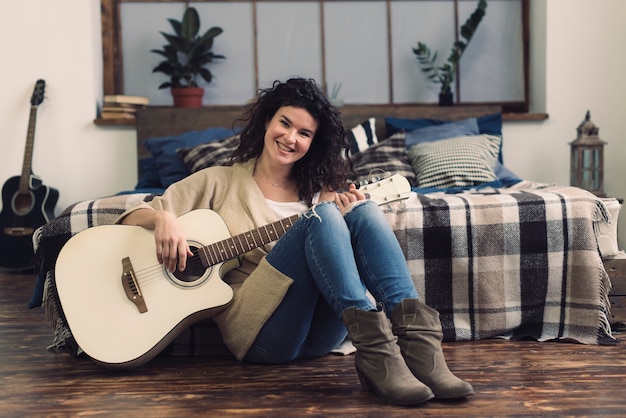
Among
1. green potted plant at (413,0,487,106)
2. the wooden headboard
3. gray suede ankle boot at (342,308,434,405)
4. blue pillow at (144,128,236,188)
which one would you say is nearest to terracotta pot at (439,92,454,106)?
green potted plant at (413,0,487,106)

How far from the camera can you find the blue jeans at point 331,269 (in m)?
1.74

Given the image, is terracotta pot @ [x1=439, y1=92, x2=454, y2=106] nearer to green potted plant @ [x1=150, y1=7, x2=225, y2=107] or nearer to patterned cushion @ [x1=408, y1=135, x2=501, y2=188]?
patterned cushion @ [x1=408, y1=135, x2=501, y2=188]

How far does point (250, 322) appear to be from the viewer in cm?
192

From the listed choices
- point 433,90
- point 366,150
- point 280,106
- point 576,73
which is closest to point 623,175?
point 576,73

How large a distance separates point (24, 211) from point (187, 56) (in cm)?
115

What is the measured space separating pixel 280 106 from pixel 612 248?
3.74ft

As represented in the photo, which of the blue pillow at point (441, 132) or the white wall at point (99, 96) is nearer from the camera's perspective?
the blue pillow at point (441, 132)

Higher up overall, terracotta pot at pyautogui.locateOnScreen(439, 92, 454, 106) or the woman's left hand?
terracotta pot at pyautogui.locateOnScreen(439, 92, 454, 106)

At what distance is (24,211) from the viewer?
3.95 meters

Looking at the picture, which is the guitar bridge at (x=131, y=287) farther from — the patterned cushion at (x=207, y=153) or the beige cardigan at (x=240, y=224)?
the patterned cushion at (x=207, y=153)

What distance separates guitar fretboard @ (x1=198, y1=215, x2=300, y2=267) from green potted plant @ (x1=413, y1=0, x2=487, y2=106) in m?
2.29

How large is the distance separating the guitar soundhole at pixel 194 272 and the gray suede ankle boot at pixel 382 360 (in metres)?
0.42

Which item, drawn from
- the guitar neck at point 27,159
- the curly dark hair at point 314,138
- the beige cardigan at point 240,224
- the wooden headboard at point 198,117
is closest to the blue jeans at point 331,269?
the beige cardigan at point 240,224

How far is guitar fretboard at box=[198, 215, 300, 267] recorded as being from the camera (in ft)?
6.36
